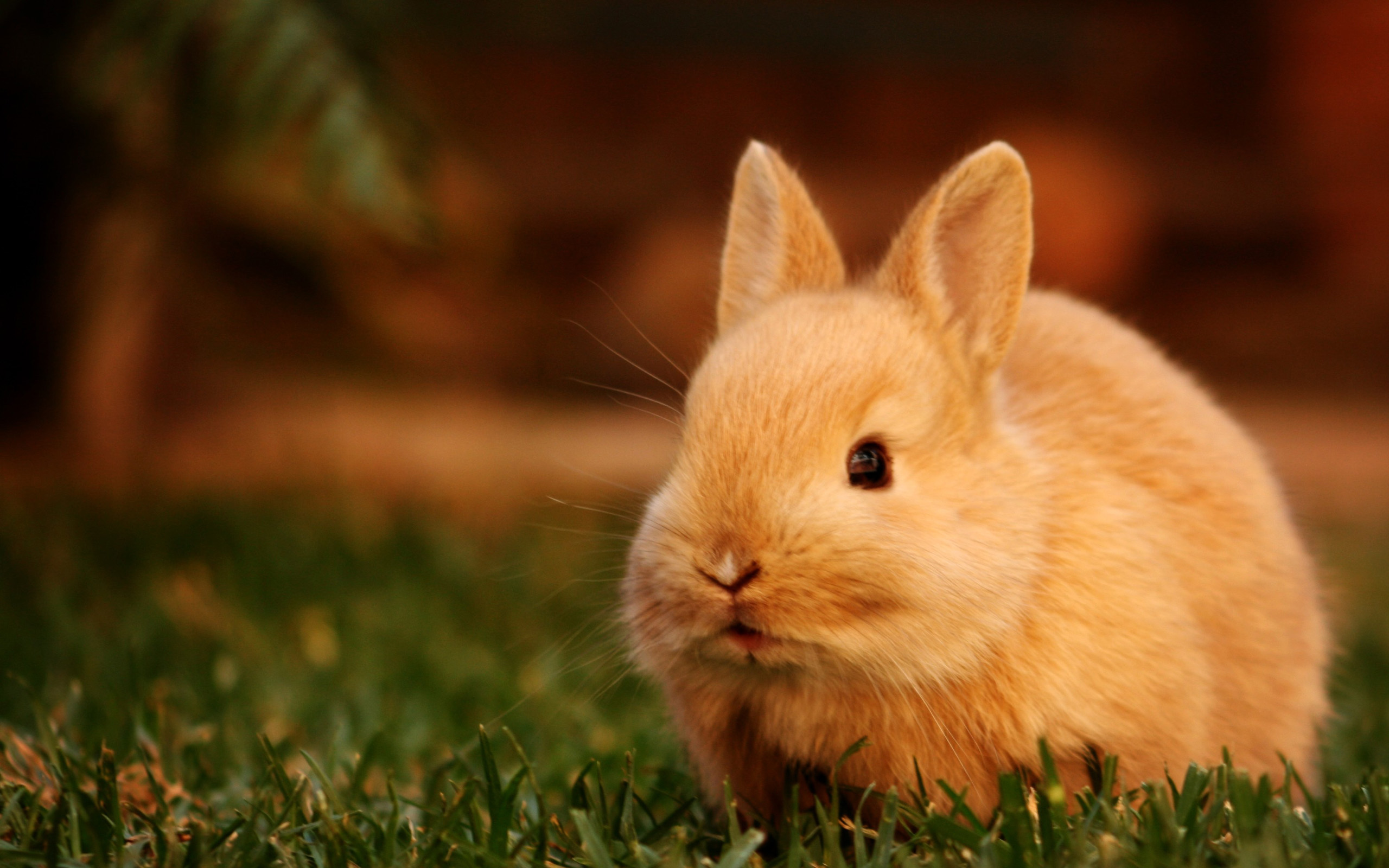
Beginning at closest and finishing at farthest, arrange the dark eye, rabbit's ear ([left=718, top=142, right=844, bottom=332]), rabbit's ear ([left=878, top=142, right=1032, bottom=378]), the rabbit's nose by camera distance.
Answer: the rabbit's nose → the dark eye → rabbit's ear ([left=878, top=142, right=1032, bottom=378]) → rabbit's ear ([left=718, top=142, right=844, bottom=332])

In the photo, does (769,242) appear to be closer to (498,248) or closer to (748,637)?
(748,637)

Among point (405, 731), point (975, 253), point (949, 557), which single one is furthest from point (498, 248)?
point (949, 557)

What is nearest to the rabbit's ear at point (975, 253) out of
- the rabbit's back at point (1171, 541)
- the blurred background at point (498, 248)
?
the rabbit's back at point (1171, 541)

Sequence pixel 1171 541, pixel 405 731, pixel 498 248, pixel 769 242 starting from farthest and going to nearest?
1. pixel 498 248
2. pixel 405 731
3. pixel 769 242
4. pixel 1171 541

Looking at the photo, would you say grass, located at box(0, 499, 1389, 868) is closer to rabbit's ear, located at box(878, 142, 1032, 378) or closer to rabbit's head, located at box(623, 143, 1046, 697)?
rabbit's head, located at box(623, 143, 1046, 697)

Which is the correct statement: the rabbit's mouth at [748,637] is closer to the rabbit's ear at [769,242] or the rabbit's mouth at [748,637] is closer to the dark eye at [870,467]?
the dark eye at [870,467]

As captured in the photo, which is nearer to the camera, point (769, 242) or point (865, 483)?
point (865, 483)

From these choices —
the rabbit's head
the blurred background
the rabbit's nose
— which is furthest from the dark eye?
the blurred background
